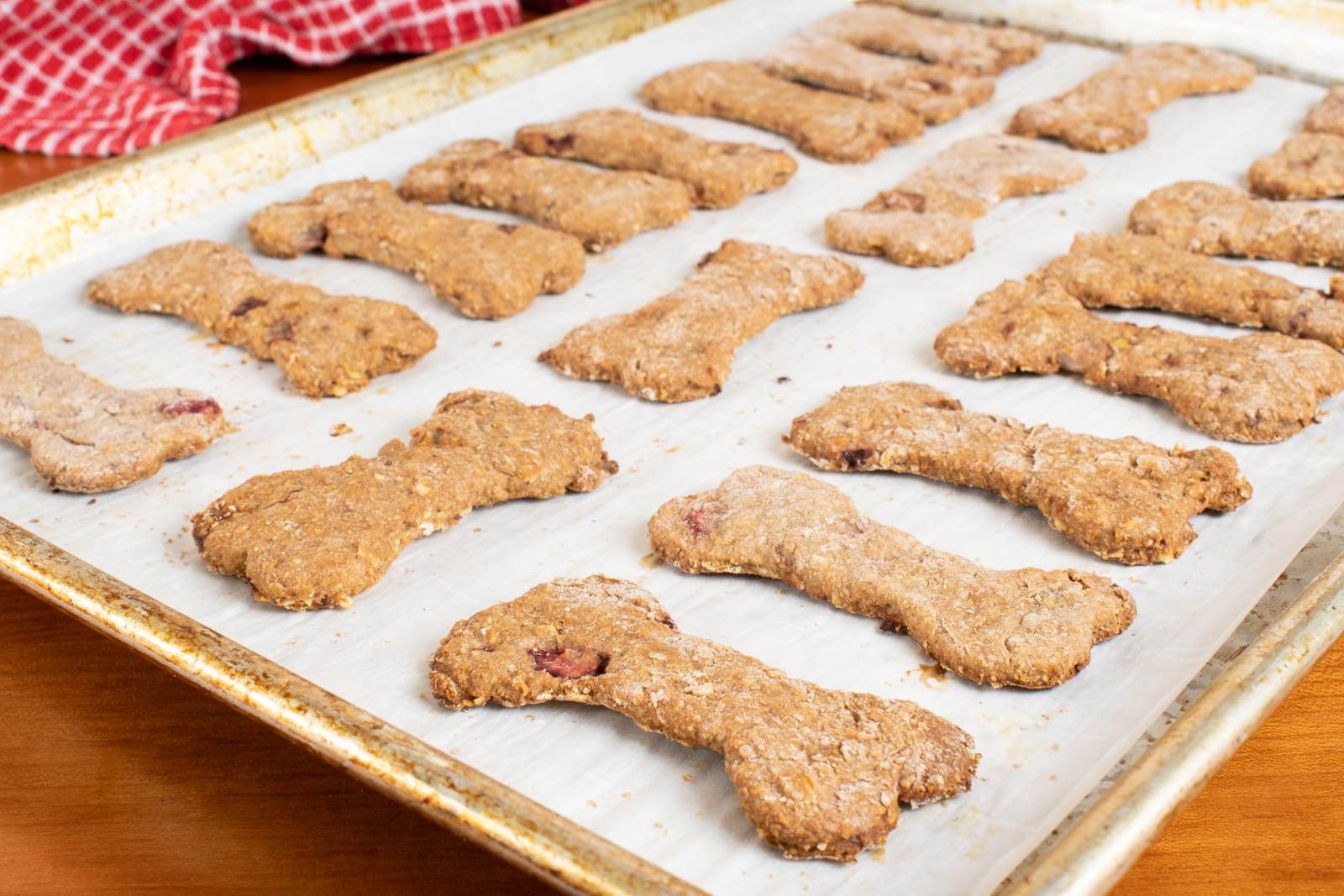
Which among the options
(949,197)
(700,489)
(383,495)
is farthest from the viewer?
(949,197)

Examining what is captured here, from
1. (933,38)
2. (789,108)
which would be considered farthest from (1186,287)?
(933,38)

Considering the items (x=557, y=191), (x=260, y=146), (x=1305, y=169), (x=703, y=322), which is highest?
(x=260, y=146)

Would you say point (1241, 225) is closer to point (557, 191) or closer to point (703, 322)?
point (703, 322)

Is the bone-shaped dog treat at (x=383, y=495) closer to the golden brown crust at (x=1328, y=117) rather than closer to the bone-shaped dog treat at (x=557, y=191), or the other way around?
the bone-shaped dog treat at (x=557, y=191)

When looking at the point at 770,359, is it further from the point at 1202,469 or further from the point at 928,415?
the point at 1202,469

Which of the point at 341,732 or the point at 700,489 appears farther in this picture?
the point at 700,489

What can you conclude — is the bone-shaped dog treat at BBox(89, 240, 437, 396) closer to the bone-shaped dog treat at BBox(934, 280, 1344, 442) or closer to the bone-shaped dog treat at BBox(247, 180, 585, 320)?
the bone-shaped dog treat at BBox(247, 180, 585, 320)

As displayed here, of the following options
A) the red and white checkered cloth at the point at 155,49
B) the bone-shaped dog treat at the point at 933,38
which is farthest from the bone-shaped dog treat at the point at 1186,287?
the red and white checkered cloth at the point at 155,49

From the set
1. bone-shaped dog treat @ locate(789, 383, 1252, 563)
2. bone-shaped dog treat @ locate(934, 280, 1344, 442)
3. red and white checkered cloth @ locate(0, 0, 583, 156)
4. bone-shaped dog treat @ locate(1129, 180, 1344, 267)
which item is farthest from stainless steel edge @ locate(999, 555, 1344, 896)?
red and white checkered cloth @ locate(0, 0, 583, 156)
